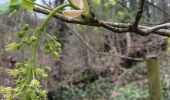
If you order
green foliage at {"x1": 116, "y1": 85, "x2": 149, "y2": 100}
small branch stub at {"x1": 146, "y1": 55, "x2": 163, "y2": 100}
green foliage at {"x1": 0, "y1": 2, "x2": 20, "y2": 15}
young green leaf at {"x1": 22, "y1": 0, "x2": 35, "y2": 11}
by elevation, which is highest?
young green leaf at {"x1": 22, "y1": 0, "x2": 35, "y2": 11}

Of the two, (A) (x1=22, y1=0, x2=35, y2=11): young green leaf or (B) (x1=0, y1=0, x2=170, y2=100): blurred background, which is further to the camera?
(B) (x1=0, y1=0, x2=170, y2=100): blurred background

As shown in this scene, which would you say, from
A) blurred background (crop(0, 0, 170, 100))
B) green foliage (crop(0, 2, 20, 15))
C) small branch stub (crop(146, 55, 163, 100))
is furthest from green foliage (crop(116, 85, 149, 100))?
green foliage (crop(0, 2, 20, 15))

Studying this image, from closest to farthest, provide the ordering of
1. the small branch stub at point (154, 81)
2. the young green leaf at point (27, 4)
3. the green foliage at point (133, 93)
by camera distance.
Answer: the young green leaf at point (27, 4) → the small branch stub at point (154, 81) → the green foliage at point (133, 93)

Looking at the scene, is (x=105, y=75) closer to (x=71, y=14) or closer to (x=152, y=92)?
(x=152, y=92)

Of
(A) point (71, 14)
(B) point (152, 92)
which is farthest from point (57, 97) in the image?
(A) point (71, 14)

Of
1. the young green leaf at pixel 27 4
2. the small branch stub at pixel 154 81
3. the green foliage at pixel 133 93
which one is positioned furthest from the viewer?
the green foliage at pixel 133 93

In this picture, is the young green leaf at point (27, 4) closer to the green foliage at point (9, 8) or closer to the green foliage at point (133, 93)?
the green foliage at point (9, 8)

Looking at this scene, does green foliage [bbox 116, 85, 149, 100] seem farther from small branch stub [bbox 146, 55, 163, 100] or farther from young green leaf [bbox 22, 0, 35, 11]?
young green leaf [bbox 22, 0, 35, 11]

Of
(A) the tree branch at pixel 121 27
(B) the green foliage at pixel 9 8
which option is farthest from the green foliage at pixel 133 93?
(B) the green foliage at pixel 9 8

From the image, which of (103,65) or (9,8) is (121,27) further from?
(103,65)

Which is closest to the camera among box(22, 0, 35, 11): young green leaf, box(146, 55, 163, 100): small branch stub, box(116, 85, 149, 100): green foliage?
box(22, 0, 35, 11): young green leaf

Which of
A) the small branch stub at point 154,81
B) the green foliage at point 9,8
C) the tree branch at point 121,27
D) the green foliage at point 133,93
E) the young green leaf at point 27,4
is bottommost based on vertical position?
the green foliage at point 133,93

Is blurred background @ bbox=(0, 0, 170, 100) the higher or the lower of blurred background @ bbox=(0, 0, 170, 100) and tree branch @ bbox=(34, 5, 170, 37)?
the lower

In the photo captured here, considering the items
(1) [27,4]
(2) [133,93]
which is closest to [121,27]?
(1) [27,4]
